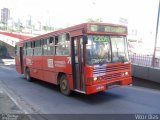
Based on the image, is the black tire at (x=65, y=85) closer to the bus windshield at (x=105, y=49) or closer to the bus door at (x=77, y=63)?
the bus door at (x=77, y=63)

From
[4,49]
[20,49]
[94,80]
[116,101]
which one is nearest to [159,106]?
[116,101]

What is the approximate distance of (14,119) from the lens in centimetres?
707

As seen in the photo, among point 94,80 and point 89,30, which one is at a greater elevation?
point 89,30

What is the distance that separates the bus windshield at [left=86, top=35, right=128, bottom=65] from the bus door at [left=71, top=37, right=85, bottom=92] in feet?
1.32

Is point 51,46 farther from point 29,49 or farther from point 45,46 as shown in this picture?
point 29,49

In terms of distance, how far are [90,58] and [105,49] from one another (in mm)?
793

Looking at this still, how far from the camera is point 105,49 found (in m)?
10.0

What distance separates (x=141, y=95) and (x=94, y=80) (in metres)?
2.68

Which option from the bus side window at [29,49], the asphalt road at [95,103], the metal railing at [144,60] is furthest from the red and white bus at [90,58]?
the bus side window at [29,49]

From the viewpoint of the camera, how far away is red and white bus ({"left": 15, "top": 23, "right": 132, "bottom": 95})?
9584mm

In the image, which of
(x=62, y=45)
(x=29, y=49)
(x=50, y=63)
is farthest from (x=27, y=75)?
(x=62, y=45)

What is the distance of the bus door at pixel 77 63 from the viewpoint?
32.5 feet

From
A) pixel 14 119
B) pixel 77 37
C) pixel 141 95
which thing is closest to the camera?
pixel 14 119

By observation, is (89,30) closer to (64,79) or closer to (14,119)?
(64,79)
